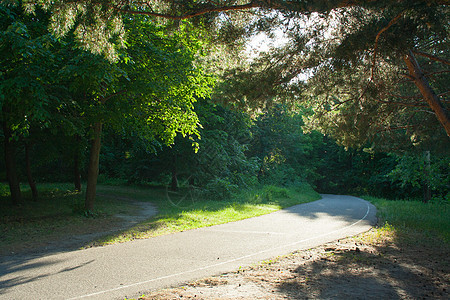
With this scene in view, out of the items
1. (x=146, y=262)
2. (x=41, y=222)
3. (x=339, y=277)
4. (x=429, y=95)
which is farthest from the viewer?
(x=41, y=222)

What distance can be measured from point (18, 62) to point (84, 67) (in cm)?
170

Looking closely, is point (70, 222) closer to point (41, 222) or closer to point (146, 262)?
point (41, 222)

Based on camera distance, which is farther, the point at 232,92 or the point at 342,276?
the point at 232,92

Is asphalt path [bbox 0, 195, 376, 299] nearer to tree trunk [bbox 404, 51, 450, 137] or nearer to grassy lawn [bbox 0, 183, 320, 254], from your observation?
grassy lawn [bbox 0, 183, 320, 254]

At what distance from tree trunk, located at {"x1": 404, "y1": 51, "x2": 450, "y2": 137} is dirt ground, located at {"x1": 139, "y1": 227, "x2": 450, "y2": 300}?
3.11 m

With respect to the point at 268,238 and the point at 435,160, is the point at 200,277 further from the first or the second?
the point at 435,160

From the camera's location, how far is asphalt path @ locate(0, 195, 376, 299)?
195 inches

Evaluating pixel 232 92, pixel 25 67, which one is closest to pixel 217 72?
pixel 232 92

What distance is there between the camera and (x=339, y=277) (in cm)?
557

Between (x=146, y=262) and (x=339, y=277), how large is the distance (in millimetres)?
3506

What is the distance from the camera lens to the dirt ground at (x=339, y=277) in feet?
15.5

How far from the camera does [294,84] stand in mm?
8312

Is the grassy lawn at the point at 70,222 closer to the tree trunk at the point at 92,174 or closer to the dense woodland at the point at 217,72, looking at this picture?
the tree trunk at the point at 92,174

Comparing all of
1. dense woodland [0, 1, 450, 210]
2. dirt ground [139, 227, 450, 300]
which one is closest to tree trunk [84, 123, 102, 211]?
dense woodland [0, 1, 450, 210]
